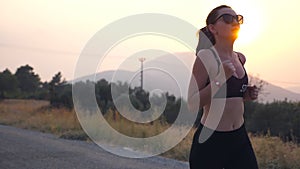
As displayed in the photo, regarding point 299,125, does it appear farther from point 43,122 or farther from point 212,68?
point 212,68

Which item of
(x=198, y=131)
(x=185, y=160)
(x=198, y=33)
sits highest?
(x=198, y=33)

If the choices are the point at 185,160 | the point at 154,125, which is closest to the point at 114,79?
the point at 185,160

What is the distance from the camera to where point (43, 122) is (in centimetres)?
2594

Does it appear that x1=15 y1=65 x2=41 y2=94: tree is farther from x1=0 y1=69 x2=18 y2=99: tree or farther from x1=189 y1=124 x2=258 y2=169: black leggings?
x1=189 y1=124 x2=258 y2=169: black leggings

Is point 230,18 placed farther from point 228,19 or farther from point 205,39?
point 205,39

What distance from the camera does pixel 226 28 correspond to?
3369 mm

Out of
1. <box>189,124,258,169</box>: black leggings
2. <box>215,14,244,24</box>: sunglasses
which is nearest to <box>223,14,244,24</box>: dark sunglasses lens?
<box>215,14,244,24</box>: sunglasses

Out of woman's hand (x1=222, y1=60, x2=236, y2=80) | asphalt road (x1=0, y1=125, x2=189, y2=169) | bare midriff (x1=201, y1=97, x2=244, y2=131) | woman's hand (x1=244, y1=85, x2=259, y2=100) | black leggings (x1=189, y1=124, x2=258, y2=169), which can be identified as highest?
woman's hand (x1=222, y1=60, x2=236, y2=80)

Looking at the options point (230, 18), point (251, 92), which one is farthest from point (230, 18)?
point (251, 92)

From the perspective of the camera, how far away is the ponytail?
11.3 feet

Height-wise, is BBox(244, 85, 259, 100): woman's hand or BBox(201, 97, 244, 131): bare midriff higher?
BBox(244, 85, 259, 100): woman's hand

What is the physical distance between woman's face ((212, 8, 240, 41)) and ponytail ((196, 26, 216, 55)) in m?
0.05

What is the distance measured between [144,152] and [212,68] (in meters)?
10.0

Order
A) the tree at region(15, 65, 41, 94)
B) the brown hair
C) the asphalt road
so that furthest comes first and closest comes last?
the tree at region(15, 65, 41, 94) < the asphalt road < the brown hair
